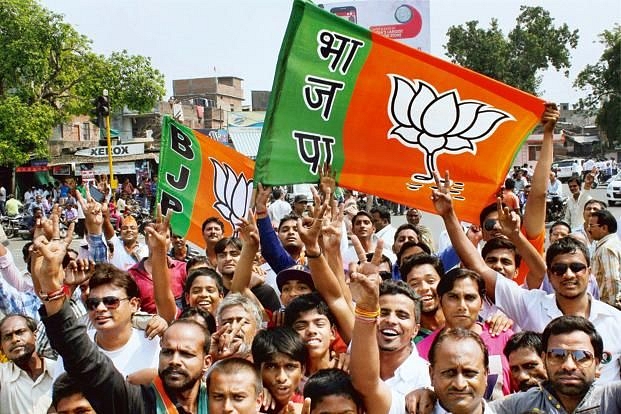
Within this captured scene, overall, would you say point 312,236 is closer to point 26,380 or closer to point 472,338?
point 472,338

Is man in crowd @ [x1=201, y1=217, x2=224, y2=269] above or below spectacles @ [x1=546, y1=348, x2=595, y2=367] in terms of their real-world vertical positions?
below

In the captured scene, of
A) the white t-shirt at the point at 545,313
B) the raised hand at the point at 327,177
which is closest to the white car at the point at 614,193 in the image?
the raised hand at the point at 327,177

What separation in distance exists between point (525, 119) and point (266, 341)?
9.75 ft

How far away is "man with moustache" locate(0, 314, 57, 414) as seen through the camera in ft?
14.2

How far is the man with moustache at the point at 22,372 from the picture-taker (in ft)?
14.2

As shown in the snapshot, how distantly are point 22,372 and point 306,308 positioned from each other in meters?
1.85

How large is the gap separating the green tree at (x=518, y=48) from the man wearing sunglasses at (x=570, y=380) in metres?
44.3

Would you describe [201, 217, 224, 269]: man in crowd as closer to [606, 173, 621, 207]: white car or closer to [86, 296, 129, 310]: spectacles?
[86, 296, 129, 310]: spectacles

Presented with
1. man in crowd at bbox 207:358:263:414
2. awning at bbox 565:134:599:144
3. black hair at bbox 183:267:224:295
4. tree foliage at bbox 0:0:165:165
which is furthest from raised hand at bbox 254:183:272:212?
awning at bbox 565:134:599:144

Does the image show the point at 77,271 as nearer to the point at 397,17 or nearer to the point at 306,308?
the point at 306,308

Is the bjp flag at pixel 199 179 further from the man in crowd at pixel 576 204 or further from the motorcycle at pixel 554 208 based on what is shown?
the motorcycle at pixel 554 208

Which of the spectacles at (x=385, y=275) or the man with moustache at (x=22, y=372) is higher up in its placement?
the spectacles at (x=385, y=275)

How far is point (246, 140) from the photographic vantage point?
39.2 meters

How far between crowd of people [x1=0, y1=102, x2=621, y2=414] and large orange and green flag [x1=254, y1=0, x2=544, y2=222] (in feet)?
0.87
